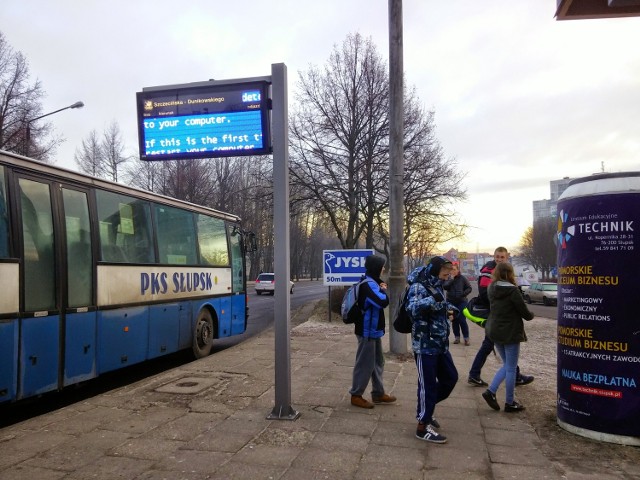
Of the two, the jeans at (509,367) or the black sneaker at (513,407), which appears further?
the black sneaker at (513,407)

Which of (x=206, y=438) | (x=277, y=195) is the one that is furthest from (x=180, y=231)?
(x=206, y=438)

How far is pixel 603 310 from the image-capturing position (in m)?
4.73

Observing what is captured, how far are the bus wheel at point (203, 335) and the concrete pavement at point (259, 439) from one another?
8.62 feet

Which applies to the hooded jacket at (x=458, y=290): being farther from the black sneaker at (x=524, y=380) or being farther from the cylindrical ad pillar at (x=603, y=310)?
the cylindrical ad pillar at (x=603, y=310)

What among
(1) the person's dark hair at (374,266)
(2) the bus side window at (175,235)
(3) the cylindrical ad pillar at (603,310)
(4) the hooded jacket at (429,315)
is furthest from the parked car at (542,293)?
(4) the hooded jacket at (429,315)

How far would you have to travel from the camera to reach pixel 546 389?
705 cm

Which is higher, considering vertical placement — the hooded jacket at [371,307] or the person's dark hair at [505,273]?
the person's dark hair at [505,273]

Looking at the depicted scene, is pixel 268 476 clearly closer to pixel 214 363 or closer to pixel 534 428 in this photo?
pixel 534 428

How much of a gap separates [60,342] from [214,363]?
2950mm

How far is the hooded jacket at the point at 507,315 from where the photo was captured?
5723 millimetres

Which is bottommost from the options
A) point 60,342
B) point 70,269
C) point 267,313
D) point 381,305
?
point 267,313

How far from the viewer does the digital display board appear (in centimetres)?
590

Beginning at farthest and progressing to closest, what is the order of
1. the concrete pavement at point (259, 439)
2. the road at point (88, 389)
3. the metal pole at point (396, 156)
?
the metal pole at point (396, 156) → the road at point (88, 389) → the concrete pavement at point (259, 439)

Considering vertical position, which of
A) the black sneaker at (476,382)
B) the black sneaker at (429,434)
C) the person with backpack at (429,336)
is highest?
the person with backpack at (429,336)
